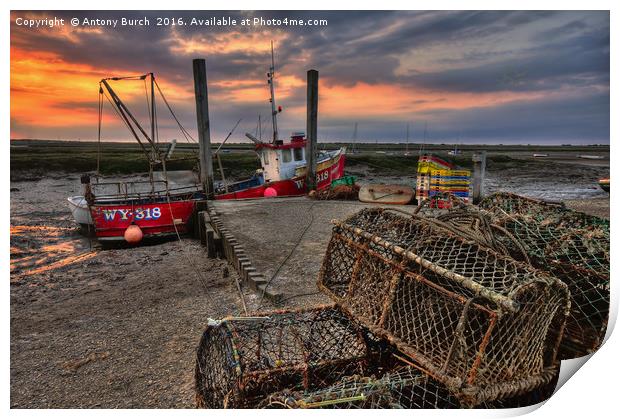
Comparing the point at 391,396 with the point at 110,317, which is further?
the point at 110,317

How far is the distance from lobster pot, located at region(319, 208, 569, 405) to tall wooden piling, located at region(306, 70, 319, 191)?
35.7ft

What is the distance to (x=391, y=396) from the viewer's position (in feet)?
8.96

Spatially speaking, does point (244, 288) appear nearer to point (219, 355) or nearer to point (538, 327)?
point (219, 355)

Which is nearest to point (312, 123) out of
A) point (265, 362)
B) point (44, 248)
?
point (44, 248)

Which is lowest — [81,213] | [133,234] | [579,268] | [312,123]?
[133,234]

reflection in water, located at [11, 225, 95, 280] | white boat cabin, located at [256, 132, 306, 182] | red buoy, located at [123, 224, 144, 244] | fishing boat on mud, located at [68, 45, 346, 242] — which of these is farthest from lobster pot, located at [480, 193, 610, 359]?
white boat cabin, located at [256, 132, 306, 182]

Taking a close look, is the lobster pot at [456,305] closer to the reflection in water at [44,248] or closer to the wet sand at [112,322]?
the wet sand at [112,322]

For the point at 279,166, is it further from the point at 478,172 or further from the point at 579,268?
the point at 579,268

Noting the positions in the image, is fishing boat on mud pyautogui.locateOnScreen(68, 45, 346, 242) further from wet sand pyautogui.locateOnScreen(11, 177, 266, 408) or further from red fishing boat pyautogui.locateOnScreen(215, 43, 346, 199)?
wet sand pyautogui.locateOnScreen(11, 177, 266, 408)

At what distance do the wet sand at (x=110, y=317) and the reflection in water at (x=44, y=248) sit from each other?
0.09 feet

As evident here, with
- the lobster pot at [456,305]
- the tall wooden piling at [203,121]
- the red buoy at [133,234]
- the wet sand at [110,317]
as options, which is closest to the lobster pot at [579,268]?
the lobster pot at [456,305]

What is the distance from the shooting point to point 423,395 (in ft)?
9.48

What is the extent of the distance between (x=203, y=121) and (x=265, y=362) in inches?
416

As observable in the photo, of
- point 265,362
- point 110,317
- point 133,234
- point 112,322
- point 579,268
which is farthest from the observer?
→ point 133,234
